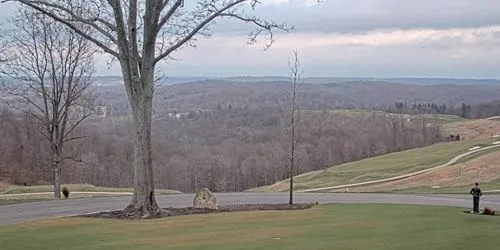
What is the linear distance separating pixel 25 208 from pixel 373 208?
47.1 ft

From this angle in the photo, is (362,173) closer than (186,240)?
No

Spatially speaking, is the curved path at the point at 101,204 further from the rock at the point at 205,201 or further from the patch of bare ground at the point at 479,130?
the patch of bare ground at the point at 479,130

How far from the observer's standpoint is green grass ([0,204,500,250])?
46.0 feet

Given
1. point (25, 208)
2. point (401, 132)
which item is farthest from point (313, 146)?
point (25, 208)

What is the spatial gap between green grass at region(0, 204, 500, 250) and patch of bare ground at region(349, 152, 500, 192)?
28.1m

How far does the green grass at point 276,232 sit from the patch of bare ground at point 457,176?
Answer: 28147 millimetres

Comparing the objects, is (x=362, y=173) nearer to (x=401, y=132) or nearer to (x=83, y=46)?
(x=83, y=46)

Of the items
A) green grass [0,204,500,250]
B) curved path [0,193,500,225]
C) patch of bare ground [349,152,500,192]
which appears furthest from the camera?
patch of bare ground [349,152,500,192]

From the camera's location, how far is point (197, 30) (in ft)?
78.3

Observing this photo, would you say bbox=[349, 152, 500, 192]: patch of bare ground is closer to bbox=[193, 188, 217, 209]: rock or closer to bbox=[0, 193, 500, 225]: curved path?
bbox=[0, 193, 500, 225]: curved path

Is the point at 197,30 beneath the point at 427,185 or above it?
above

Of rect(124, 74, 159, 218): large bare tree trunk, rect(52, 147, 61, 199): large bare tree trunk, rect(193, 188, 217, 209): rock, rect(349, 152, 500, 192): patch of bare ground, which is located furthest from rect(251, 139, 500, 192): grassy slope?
rect(124, 74, 159, 218): large bare tree trunk

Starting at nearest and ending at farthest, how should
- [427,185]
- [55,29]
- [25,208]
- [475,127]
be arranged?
1. [25,208]
2. [55,29]
3. [427,185]
4. [475,127]

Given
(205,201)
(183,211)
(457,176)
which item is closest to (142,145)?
(183,211)
